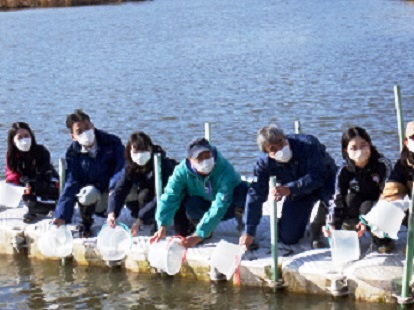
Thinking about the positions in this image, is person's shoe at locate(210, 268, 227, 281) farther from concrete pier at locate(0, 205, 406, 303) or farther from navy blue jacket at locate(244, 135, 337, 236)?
navy blue jacket at locate(244, 135, 337, 236)

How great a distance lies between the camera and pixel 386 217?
7.63 metres

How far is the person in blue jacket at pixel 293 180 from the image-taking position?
8070mm

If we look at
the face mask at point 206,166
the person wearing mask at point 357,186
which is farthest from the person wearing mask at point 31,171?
the person wearing mask at point 357,186

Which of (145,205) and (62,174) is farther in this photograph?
(62,174)

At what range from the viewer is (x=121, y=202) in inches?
350

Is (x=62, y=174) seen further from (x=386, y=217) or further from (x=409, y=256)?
(x=409, y=256)

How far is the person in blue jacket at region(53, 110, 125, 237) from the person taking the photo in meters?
9.15

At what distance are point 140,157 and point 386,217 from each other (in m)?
2.42

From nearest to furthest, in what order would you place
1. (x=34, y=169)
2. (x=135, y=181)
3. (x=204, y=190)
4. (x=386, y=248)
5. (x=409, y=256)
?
(x=409, y=256) → (x=386, y=248) → (x=204, y=190) → (x=135, y=181) → (x=34, y=169)

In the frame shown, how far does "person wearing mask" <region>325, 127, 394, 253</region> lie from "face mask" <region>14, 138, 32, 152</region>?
3229 mm

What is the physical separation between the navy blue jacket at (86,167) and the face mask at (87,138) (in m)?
0.12

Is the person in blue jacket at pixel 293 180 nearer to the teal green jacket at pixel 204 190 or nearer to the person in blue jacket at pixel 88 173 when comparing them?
the teal green jacket at pixel 204 190

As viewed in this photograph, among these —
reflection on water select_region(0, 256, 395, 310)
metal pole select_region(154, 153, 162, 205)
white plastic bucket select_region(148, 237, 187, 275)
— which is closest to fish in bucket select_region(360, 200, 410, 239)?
reflection on water select_region(0, 256, 395, 310)

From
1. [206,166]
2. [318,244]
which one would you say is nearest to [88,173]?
[206,166]
